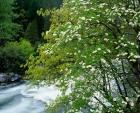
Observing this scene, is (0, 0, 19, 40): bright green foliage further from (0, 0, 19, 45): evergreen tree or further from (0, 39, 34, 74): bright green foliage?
(0, 39, 34, 74): bright green foliage

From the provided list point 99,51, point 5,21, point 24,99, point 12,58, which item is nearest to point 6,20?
point 5,21

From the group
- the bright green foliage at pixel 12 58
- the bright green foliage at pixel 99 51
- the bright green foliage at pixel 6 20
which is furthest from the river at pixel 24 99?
the bright green foliage at pixel 6 20

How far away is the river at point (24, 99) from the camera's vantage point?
93.4 ft

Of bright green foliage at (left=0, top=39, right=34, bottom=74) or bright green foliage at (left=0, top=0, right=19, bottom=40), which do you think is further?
bright green foliage at (left=0, top=0, right=19, bottom=40)

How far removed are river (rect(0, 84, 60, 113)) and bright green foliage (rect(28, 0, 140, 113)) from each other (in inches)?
520

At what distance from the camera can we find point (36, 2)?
63.2 m

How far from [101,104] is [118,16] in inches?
106

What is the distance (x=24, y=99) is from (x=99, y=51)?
21.1 meters

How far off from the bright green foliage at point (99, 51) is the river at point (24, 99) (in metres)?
13.2

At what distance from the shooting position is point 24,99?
32.1m

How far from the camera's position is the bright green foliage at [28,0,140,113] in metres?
12.0

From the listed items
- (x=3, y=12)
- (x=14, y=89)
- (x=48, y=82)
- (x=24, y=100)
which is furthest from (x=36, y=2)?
(x=48, y=82)

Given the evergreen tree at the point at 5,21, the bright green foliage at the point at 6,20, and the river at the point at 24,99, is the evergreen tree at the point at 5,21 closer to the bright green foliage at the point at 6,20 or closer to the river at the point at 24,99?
the bright green foliage at the point at 6,20

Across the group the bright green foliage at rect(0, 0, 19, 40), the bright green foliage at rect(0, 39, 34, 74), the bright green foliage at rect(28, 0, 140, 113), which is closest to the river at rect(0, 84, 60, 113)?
the bright green foliage at rect(0, 39, 34, 74)
